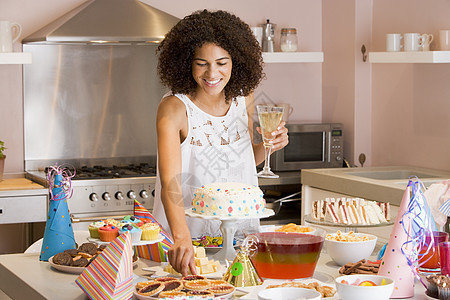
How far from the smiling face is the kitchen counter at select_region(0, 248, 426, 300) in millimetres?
648

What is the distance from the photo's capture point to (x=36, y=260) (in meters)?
2.09

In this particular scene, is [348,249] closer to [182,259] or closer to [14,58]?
[182,259]

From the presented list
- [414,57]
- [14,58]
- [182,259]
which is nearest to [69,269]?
[182,259]

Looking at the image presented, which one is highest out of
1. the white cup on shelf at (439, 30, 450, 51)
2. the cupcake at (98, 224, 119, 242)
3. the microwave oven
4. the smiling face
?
the white cup on shelf at (439, 30, 450, 51)

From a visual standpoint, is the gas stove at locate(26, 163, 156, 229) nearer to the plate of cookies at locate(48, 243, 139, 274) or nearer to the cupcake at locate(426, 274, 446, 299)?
the plate of cookies at locate(48, 243, 139, 274)

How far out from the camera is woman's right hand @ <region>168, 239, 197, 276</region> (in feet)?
5.85

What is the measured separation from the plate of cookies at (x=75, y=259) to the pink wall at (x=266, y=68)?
2.30m

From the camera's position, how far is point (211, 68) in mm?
2338

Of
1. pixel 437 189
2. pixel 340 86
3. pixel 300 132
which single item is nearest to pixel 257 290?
pixel 437 189

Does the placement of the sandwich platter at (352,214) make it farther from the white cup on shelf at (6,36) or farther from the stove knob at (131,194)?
the white cup on shelf at (6,36)

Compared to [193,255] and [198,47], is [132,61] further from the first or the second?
[193,255]

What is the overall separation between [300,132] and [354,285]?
277 cm

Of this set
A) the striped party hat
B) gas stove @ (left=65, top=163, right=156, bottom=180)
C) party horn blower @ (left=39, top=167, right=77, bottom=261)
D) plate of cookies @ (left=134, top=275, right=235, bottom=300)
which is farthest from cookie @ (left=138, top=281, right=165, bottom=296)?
gas stove @ (left=65, top=163, right=156, bottom=180)

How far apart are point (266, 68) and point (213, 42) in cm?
230
